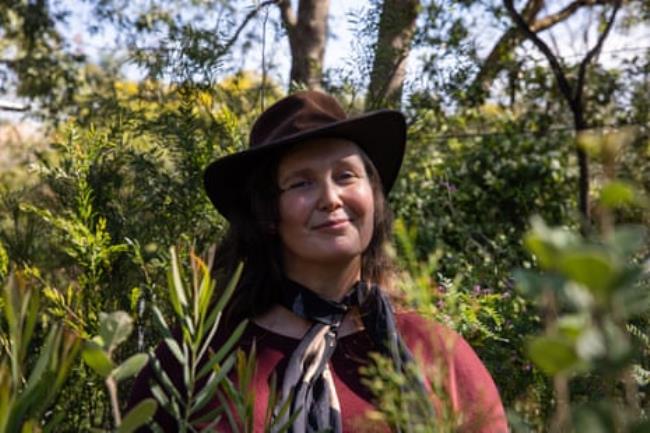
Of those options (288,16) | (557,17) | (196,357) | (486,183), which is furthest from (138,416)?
(557,17)

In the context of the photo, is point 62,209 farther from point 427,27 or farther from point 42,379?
point 42,379

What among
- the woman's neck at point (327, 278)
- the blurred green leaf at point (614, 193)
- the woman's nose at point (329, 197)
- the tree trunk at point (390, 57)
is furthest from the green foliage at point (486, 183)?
the blurred green leaf at point (614, 193)

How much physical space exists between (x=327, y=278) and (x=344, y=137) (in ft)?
1.16

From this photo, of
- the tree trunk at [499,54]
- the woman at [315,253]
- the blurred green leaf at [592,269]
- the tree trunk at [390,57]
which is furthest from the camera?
the tree trunk at [499,54]

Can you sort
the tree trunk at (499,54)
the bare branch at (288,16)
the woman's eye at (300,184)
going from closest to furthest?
the woman's eye at (300,184), the bare branch at (288,16), the tree trunk at (499,54)

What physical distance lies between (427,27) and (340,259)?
218cm

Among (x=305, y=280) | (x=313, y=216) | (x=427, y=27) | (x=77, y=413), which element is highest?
(x=427, y=27)

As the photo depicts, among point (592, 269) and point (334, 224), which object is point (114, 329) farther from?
point (334, 224)

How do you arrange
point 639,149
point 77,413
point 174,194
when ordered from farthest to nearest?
point 639,149, point 174,194, point 77,413

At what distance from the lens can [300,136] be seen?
90.2 inches

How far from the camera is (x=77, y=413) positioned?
2789mm

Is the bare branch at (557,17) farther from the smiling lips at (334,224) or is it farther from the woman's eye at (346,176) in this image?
the smiling lips at (334,224)

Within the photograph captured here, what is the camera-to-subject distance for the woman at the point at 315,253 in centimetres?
220

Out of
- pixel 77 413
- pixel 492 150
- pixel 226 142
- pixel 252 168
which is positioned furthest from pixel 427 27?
pixel 492 150
